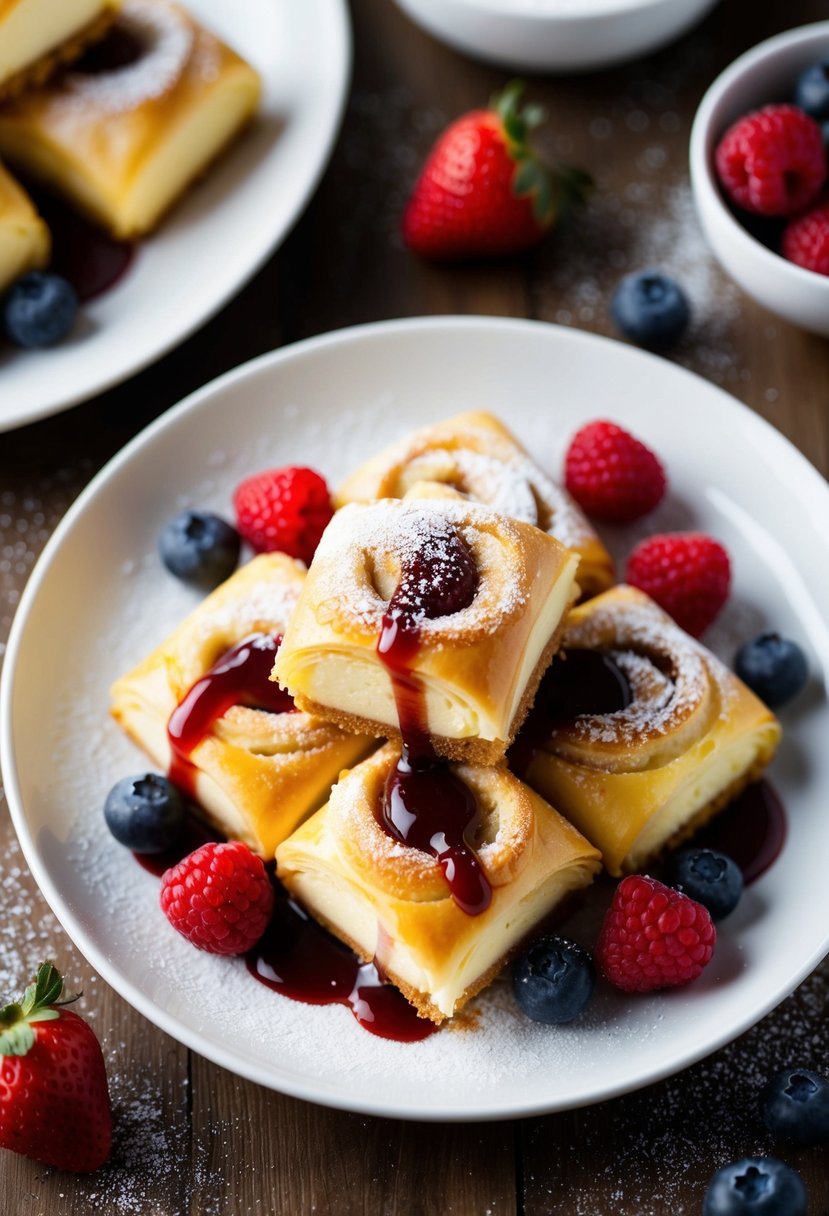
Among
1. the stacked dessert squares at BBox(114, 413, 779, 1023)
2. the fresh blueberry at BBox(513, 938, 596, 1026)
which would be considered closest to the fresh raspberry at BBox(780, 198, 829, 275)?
the stacked dessert squares at BBox(114, 413, 779, 1023)

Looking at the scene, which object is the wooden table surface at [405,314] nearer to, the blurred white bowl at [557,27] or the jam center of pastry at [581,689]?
the blurred white bowl at [557,27]

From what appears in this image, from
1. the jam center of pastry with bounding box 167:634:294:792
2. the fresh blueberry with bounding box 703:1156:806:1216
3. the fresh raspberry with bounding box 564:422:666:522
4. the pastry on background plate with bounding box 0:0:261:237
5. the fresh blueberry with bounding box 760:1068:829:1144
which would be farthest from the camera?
the pastry on background plate with bounding box 0:0:261:237

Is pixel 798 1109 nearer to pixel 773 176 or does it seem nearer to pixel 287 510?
pixel 287 510

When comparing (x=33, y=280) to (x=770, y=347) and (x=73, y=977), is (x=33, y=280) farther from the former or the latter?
(x=770, y=347)

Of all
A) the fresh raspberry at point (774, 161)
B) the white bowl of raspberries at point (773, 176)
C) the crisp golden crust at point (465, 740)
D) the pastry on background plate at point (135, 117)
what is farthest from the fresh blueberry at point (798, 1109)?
the pastry on background plate at point (135, 117)

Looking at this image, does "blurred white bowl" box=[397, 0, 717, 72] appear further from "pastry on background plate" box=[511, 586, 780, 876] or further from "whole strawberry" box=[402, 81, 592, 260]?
"pastry on background plate" box=[511, 586, 780, 876]
